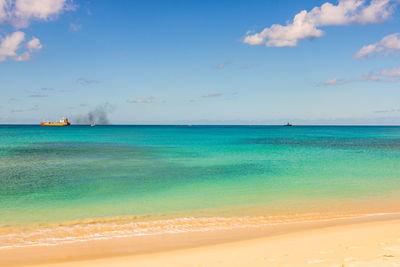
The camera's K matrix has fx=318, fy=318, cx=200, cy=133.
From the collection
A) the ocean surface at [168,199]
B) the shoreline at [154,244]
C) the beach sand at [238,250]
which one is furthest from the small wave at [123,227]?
the beach sand at [238,250]

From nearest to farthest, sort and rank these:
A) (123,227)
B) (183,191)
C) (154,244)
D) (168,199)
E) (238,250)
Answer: (238,250) < (154,244) < (123,227) < (168,199) < (183,191)

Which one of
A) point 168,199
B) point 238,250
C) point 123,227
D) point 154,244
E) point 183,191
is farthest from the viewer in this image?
point 183,191

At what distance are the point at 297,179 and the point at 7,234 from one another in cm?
1524

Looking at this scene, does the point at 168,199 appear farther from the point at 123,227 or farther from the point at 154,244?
the point at 154,244

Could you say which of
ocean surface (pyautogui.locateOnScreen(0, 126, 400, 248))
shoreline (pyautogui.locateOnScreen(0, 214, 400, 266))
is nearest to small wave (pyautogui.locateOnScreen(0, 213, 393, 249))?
ocean surface (pyautogui.locateOnScreen(0, 126, 400, 248))

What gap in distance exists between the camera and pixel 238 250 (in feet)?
24.2

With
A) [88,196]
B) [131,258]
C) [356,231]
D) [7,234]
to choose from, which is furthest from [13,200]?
[356,231]

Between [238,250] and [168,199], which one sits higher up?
[238,250]

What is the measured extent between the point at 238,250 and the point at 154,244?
2.20 meters

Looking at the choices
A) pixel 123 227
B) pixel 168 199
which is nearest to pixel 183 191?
pixel 168 199

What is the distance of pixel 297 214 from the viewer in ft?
36.9

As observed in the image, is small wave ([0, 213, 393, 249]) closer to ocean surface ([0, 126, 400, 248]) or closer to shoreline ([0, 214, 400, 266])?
ocean surface ([0, 126, 400, 248])

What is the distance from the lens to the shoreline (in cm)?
710

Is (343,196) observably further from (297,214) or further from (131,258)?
(131,258)
